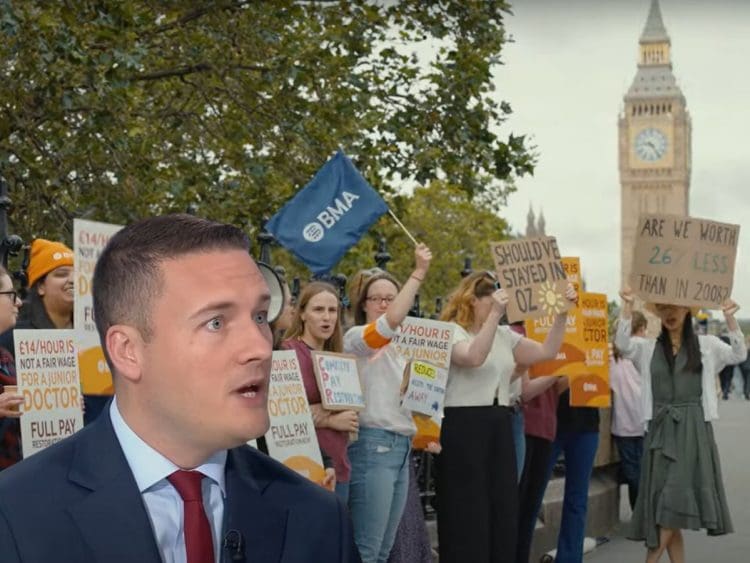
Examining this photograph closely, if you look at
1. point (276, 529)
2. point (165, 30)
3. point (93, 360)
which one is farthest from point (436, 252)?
point (276, 529)

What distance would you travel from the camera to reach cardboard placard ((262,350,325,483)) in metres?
6.24

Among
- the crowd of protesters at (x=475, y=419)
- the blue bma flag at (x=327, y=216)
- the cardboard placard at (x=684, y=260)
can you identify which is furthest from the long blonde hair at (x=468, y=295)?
the cardboard placard at (x=684, y=260)

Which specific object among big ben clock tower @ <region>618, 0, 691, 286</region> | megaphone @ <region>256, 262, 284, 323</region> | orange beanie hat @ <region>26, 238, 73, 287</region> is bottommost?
megaphone @ <region>256, 262, 284, 323</region>

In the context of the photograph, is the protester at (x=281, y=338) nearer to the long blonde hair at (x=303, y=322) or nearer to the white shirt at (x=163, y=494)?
the long blonde hair at (x=303, y=322)

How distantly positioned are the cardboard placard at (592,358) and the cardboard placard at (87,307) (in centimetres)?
429

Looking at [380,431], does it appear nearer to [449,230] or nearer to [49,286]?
[49,286]

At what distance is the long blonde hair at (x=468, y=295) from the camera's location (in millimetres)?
8297

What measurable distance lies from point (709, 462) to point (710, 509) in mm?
286

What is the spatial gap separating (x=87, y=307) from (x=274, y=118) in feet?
32.1

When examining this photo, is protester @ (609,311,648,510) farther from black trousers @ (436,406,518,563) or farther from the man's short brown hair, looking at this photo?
the man's short brown hair

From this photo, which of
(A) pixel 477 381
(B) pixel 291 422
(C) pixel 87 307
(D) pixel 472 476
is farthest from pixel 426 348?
(C) pixel 87 307

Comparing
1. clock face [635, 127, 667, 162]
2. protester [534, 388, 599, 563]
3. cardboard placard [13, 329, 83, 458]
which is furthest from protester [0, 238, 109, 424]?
clock face [635, 127, 667, 162]

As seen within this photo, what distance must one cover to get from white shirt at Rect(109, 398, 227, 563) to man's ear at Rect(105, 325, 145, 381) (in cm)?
8

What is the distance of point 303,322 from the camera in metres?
7.00
